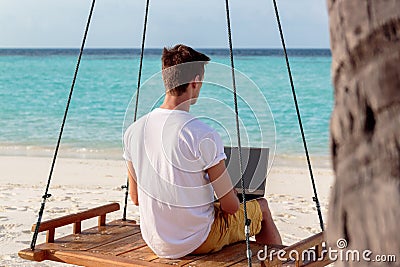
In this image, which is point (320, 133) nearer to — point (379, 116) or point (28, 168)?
point (28, 168)

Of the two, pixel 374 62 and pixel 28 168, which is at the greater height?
pixel 374 62

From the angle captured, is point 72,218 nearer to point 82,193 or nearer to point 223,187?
point 223,187

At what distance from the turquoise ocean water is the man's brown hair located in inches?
4.1

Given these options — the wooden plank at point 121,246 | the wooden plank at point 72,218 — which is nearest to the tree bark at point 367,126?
the wooden plank at point 121,246

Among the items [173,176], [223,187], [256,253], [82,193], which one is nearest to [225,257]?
[256,253]

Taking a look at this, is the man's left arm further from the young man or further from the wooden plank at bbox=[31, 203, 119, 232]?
the wooden plank at bbox=[31, 203, 119, 232]

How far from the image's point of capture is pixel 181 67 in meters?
2.89

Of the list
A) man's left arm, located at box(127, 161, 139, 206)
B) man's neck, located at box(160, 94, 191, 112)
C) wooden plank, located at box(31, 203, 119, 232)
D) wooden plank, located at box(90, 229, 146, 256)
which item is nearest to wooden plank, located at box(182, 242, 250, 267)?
wooden plank, located at box(90, 229, 146, 256)

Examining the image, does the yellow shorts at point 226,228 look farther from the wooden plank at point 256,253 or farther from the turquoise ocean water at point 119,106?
the turquoise ocean water at point 119,106

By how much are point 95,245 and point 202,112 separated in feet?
3.00

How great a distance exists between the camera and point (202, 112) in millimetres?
3779

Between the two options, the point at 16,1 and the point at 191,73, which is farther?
the point at 16,1

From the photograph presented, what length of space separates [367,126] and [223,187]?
1981 millimetres

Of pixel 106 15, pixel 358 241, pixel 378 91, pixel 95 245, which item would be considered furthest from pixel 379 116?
pixel 106 15
